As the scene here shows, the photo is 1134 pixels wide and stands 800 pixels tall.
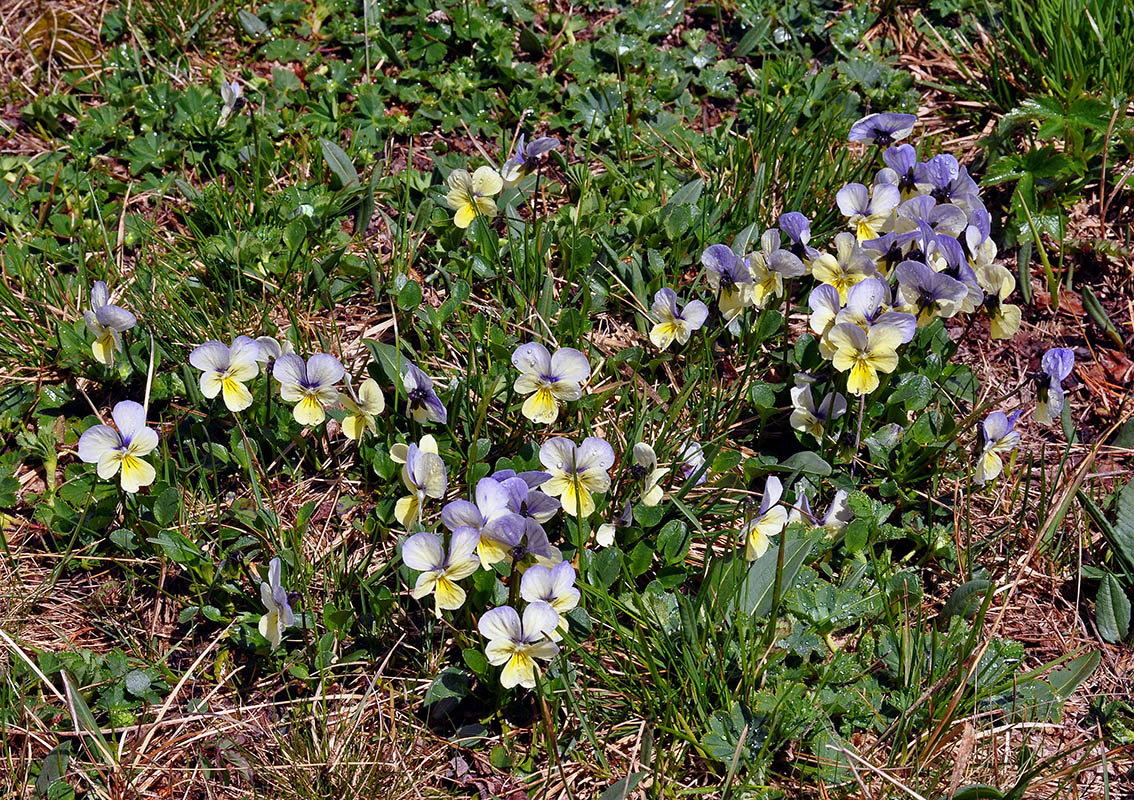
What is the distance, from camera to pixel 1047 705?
7.92ft

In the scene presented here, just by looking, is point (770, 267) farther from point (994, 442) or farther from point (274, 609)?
point (274, 609)

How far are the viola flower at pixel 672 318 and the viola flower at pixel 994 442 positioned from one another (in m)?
0.79

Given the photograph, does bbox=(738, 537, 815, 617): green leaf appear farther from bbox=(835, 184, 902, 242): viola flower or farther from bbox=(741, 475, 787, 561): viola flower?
bbox=(835, 184, 902, 242): viola flower

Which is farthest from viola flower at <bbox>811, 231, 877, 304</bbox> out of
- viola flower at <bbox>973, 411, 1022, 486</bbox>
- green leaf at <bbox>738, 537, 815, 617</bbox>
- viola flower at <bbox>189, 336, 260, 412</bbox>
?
viola flower at <bbox>189, 336, 260, 412</bbox>

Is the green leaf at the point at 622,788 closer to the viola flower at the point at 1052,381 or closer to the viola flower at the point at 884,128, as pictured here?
the viola flower at the point at 1052,381

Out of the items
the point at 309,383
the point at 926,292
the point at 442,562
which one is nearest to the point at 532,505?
the point at 442,562

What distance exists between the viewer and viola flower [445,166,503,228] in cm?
311

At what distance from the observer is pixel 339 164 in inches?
136

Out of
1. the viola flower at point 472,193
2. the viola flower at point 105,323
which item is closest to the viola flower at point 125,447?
the viola flower at point 105,323

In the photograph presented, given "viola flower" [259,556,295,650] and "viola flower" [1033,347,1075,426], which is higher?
"viola flower" [1033,347,1075,426]

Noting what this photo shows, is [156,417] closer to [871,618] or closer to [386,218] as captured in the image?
[386,218]

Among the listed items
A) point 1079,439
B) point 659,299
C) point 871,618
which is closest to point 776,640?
point 871,618

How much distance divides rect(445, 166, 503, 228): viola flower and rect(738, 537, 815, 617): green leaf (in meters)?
1.38

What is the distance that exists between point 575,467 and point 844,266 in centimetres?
97
